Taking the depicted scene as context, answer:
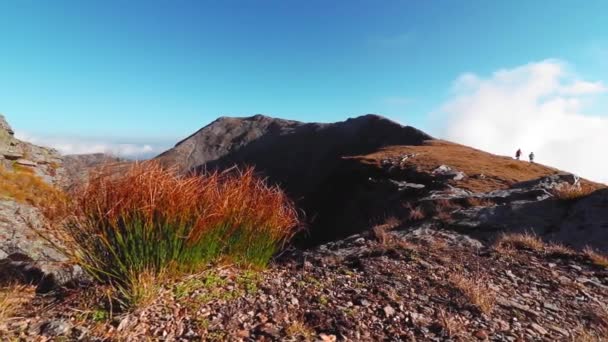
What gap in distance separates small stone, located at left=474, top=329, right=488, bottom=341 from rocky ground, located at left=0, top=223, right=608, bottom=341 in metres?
0.01

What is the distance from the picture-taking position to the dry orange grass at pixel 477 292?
3.80 m

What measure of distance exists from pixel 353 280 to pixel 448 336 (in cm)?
147

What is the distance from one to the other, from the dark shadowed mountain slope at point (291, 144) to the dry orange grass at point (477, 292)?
59162mm

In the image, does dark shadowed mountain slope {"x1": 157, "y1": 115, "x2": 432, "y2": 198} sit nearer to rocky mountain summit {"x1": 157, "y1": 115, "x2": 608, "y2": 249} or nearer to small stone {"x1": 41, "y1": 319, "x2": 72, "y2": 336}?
rocky mountain summit {"x1": 157, "y1": 115, "x2": 608, "y2": 249}

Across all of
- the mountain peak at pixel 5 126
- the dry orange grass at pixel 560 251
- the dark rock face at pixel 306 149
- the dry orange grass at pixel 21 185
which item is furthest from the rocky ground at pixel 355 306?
the dark rock face at pixel 306 149

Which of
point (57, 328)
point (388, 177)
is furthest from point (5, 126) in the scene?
point (388, 177)

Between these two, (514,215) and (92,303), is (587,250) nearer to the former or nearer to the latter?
(514,215)

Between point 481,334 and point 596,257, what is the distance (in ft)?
14.0

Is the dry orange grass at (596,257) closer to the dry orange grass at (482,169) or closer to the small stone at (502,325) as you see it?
the small stone at (502,325)

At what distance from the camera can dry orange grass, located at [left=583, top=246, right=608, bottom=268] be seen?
5.72m

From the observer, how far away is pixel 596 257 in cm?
591

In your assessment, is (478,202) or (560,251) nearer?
(560,251)

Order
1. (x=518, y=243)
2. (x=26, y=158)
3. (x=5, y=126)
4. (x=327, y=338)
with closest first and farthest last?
1. (x=327, y=338)
2. (x=518, y=243)
3. (x=26, y=158)
4. (x=5, y=126)

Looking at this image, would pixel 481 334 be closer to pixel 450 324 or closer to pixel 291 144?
pixel 450 324
